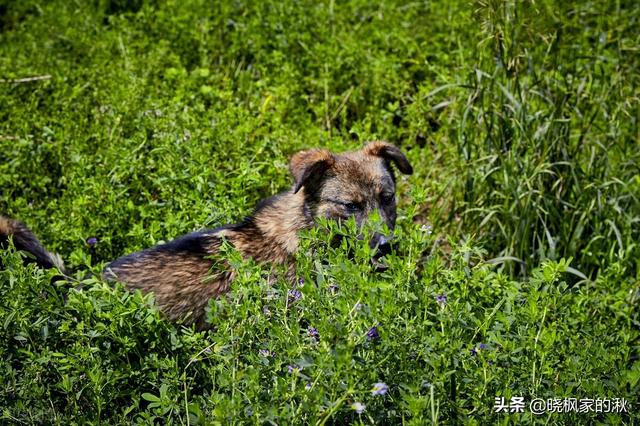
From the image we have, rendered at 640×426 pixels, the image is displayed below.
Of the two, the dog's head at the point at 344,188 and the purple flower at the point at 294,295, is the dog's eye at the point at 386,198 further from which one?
the purple flower at the point at 294,295

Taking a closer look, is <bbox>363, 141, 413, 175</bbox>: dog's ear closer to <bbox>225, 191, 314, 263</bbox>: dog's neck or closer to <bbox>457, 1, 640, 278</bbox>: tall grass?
<bbox>225, 191, 314, 263</bbox>: dog's neck

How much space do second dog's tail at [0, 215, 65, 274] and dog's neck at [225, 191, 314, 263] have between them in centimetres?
105

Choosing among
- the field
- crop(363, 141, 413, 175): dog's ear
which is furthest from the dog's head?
the field

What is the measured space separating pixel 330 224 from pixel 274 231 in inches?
61.5

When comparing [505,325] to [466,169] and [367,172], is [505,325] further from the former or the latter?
[466,169]

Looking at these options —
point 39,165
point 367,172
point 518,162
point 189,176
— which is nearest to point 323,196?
point 367,172

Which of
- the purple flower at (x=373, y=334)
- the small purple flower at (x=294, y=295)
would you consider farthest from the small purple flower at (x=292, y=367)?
the small purple flower at (x=294, y=295)

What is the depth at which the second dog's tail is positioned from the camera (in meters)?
5.00

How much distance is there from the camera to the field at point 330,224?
11.6 ft

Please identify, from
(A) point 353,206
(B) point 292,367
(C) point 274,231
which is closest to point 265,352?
(B) point 292,367

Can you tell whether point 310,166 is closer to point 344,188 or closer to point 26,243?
point 344,188

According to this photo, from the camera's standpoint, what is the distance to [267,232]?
5363 millimetres

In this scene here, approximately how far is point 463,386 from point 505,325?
35 centimetres

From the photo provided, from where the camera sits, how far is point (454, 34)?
7949 mm
